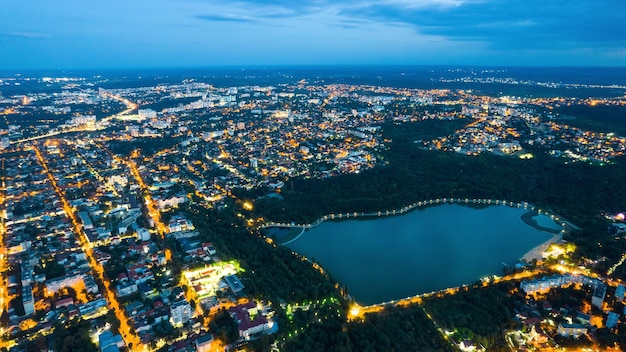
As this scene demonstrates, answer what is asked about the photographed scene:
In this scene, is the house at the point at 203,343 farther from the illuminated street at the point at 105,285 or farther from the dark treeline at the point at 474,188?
the dark treeline at the point at 474,188

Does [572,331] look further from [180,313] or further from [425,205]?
[180,313]

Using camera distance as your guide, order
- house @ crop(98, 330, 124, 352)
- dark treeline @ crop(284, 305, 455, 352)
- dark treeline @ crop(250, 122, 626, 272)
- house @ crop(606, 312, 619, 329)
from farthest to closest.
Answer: dark treeline @ crop(250, 122, 626, 272) → house @ crop(606, 312, 619, 329) → dark treeline @ crop(284, 305, 455, 352) → house @ crop(98, 330, 124, 352)

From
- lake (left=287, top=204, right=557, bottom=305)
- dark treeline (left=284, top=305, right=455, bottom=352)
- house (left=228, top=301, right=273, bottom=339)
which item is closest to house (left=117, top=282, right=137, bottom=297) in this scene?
house (left=228, top=301, right=273, bottom=339)

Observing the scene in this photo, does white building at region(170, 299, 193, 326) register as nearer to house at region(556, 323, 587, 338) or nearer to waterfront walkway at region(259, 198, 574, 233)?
waterfront walkway at region(259, 198, 574, 233)

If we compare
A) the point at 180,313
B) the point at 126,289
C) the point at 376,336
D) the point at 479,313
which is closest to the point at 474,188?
the point at 479,313

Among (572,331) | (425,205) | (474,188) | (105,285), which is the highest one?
(474,188)

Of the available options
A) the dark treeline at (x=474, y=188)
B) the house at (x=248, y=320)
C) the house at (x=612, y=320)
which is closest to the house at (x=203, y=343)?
the house at (x=248, y=320)
